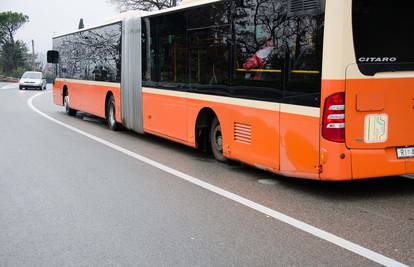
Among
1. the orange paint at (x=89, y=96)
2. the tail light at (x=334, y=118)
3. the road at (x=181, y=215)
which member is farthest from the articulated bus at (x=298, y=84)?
the orange paint at (x=89, y=96)

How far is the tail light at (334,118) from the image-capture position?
680 centimetres

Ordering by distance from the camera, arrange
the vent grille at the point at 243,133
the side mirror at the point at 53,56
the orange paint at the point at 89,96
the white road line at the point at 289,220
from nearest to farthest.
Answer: the white road line at the point at 289,220 < the vent grille at the point at 243,133 < the orange paint at the point at 89,96 < the side mirror at the point at 53,56

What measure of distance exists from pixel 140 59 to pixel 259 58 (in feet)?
17.8

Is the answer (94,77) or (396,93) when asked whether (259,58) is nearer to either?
(396,93)

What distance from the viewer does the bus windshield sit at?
22.5ft

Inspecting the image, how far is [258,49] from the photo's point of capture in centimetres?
813

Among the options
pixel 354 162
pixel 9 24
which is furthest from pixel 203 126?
pixel 9 24

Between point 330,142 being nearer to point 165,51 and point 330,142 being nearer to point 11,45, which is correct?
point 165,51

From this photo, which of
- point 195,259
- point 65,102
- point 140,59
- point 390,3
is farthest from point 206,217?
point 65,102

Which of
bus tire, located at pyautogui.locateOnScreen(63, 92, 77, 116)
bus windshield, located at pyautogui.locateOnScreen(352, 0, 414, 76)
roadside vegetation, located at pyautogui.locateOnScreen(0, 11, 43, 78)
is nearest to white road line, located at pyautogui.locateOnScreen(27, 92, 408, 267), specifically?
bus windshield, located at pyautogui.locateOnScreen(352, 0, 414, 76)

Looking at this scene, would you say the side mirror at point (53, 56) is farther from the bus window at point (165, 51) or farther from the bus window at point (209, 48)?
the bus window at point (209, 48)

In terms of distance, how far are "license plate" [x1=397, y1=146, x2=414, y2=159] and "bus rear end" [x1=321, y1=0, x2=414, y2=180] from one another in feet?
0.04

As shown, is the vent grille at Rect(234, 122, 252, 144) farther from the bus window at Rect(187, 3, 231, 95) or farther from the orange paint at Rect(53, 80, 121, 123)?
the orange paint at Rect(53, 80, 121, 123)

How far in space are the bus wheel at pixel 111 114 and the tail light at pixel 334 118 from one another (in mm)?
8979
